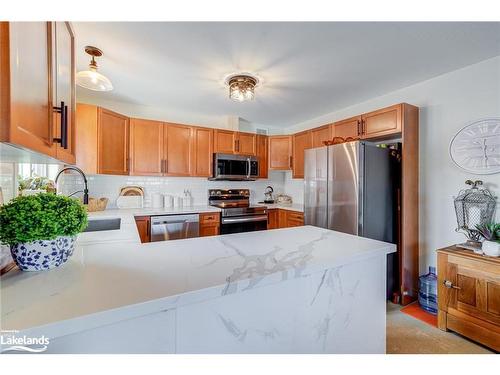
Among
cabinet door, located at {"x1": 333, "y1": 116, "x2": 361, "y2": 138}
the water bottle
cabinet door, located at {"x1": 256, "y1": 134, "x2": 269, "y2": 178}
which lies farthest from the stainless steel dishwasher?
the water bottle

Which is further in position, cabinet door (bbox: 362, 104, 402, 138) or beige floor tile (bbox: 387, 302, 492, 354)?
cabinet door (bbox: 362, 104, 402, 138)

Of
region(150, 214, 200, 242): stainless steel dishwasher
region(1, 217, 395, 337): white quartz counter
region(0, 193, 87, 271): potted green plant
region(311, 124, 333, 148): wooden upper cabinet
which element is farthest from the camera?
region(311, 124, 333, 148): wooden upper cabinet

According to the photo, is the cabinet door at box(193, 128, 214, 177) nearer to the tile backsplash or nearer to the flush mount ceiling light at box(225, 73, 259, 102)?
the tile backsplash

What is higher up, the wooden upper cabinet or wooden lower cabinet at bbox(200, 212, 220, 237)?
the wooden upper cabinet

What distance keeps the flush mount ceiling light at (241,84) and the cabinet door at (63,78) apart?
1384mm

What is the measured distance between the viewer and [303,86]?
2641mm

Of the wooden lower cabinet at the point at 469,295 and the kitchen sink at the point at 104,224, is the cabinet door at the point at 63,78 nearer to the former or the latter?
the kitchen sink at the point at 104,224

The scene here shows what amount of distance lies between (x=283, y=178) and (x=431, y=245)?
2652 mm

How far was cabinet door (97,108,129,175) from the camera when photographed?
2.72 metres

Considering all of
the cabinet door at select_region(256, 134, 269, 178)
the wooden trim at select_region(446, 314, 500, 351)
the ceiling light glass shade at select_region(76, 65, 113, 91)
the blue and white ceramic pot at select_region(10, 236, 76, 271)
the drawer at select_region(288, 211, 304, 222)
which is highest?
the ceiling light glass shade at select_region(76, 65, 113, 91)

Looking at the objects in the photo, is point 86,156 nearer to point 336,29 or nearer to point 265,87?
point 265,87

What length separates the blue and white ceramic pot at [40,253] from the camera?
2.37ft

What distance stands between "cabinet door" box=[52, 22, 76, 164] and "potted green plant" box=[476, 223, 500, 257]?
112 inches
